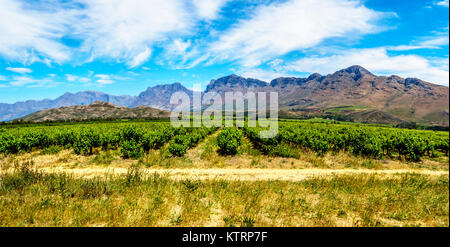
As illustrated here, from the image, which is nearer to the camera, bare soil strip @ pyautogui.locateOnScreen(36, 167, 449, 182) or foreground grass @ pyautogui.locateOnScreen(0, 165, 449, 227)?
foreground grass @ pyautogui.locateOnScreen(0, 165, 449, 227)

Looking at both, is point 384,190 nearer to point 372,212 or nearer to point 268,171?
point 372,212

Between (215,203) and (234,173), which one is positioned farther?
(234,173)

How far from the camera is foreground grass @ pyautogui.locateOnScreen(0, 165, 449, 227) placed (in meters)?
5.82

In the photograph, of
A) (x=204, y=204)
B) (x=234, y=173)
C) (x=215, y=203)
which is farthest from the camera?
(x=234, y=173)

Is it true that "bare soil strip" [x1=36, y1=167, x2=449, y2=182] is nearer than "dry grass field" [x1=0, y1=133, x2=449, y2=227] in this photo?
No

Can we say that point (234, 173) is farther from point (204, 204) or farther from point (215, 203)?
point (204, 204)

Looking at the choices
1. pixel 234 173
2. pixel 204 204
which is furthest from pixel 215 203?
pixel 234 173

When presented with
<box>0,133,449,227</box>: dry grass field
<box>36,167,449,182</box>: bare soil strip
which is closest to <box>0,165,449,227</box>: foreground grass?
<box>0,133,449,227</box>: dry grass field

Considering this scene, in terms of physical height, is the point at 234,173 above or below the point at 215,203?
below

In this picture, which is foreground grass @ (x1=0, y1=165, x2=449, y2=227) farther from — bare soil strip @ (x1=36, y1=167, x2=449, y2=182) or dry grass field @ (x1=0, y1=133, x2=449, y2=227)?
bare soil strip @ (x1=36, y1=167, x2=449, y2=182)

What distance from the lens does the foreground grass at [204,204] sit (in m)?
5.82

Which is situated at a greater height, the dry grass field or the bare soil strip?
the dry grass field

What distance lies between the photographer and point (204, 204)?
7.16 metres
